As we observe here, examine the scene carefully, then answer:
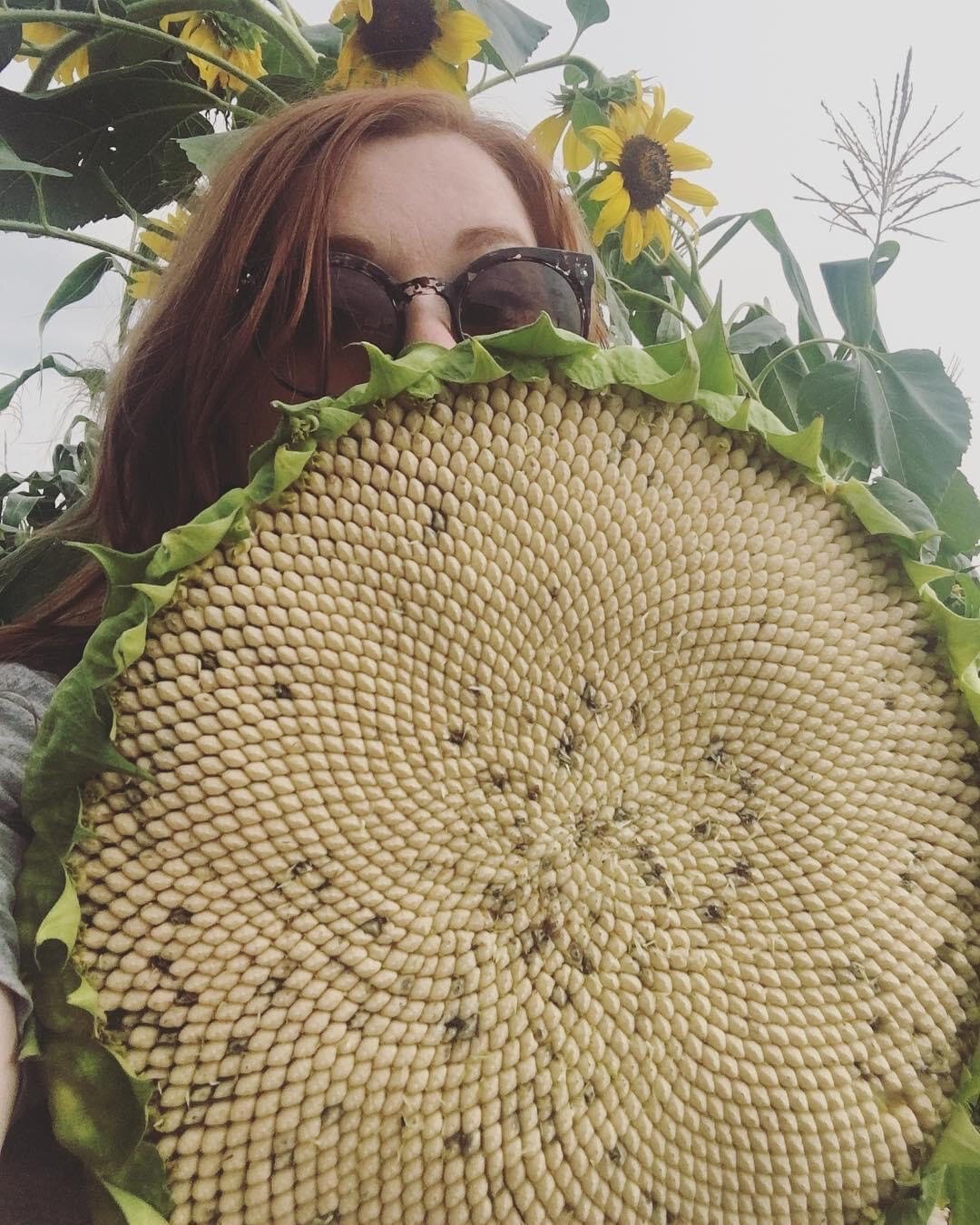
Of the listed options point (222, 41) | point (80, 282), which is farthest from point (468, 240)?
point (80, 282)

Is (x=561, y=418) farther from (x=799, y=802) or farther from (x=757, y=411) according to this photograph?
(x=799, y=802)

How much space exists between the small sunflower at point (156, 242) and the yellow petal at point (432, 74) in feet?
1.11

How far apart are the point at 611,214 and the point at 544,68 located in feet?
0.73

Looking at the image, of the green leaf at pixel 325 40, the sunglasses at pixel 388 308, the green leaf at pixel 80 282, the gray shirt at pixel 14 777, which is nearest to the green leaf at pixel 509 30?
the green leaf at pixel 325 40

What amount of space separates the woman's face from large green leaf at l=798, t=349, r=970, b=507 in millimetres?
454

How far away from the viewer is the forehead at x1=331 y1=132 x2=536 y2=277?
0.80 m

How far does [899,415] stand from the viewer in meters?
1.13

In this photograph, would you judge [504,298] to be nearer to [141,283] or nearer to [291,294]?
[291,294]

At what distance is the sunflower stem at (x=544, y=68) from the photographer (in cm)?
122

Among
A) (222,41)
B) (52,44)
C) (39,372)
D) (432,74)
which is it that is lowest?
(39,372)

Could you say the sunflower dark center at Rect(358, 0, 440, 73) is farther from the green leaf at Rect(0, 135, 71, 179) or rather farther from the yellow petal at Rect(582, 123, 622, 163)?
the green leaf at Rect(0, 135, 71, 179)

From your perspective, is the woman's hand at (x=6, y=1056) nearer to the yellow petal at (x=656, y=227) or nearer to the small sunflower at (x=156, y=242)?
the small sunflower at (x=156, y=242)

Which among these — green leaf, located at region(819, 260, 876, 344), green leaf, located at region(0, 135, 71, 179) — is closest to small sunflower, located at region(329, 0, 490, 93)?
green leaf, located at region(0, 135, 71, 179)

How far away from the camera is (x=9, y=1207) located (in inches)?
21.2
